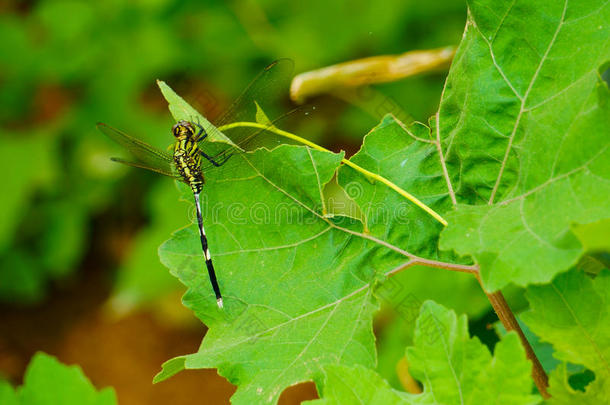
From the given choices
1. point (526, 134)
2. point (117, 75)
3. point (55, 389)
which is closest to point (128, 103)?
point (117, 75)

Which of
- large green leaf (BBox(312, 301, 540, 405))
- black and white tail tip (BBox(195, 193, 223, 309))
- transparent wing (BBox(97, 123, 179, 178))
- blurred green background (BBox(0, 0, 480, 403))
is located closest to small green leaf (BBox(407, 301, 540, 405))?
large green leaf (BBox(312, 301, 540, 405))

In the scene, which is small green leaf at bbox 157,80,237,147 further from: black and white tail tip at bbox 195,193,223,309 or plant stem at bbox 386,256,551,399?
plant stem at bbox 386,256,551,399

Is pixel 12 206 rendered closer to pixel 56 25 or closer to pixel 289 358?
pixel 56 25

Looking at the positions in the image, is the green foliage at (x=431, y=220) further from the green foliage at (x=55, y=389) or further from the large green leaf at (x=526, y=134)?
the green foliage at (x=55, y=389)

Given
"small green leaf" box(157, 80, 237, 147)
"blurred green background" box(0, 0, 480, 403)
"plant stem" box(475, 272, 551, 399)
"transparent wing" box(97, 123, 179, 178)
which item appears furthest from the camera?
"blurred green background" box(0, 0, 480, 403)

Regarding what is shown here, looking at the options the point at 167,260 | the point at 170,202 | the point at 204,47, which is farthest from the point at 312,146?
the point at 204,47

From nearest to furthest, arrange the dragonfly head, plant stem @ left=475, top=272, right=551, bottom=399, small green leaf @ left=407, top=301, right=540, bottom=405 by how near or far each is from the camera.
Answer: small green leaf @ left=407, top=301, right=540, bottom=405, plant stem @ left=475, top=272, right=551, bottom=399, the dragonfly head

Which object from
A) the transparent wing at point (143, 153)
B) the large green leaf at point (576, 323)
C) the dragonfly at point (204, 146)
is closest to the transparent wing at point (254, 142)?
the dragonfly at point (204, 146)
